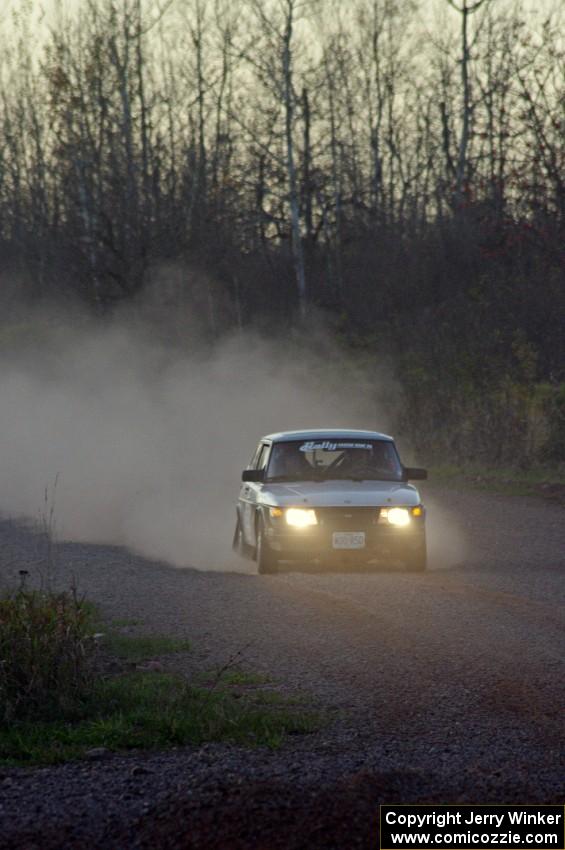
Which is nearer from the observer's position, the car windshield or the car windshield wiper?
the car windshield wiper

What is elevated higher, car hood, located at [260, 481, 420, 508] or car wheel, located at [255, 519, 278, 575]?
car hood, located at [260, 481, 420, 508]

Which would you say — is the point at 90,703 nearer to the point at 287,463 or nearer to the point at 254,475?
the point at 254,475

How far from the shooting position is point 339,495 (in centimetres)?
1480

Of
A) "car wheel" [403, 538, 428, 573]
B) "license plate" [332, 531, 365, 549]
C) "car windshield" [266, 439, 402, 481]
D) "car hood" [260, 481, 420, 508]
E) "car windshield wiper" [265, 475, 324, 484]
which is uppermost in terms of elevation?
"car windshield" [266, 439, 402, 481]

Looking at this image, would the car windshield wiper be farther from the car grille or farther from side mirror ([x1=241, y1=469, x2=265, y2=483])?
the car grille

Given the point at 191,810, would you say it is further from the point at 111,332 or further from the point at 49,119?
the point at 49,119

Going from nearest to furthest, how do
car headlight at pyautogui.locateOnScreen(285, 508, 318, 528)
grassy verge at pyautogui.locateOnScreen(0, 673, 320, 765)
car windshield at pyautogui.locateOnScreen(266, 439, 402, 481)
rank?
grassy verge at pyautogui.locateOnScreen(0, 673, 320, 765), car headlight at pyautogui.locateOnScreen(285, 508, 318, 528), car windshield at pyautogui.locateOnScreen(266, 439, 402, 481)

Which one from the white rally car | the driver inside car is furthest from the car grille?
the driver inside car

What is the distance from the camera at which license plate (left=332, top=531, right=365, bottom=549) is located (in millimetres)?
14672

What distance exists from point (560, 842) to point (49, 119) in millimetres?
55789

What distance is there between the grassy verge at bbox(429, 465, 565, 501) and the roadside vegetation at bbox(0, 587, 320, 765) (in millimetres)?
16608

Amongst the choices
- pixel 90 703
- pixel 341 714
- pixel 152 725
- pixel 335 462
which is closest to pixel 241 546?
pixel 335 462

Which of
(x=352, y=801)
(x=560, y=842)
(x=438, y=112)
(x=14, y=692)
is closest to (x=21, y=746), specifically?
(x=14, y=692)

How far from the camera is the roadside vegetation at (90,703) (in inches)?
293
